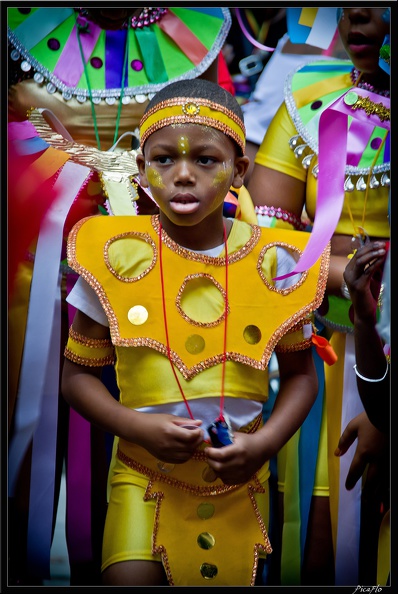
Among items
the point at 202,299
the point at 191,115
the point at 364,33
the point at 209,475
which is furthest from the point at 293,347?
the point at 364,33

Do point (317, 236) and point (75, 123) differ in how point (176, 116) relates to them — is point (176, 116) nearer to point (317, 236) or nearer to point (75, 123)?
point (317, 236)

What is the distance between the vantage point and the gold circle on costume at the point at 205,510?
2.27 meters

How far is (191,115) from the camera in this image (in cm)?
220

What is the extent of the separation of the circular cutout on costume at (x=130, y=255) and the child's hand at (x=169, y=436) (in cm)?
33

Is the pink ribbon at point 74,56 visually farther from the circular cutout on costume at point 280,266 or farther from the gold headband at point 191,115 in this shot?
the circular cutout on costume at point 280,266

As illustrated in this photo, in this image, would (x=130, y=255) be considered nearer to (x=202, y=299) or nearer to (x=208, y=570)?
(x=202, y=299)

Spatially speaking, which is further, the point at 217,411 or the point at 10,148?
the point at 10,148

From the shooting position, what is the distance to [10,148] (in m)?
2.57

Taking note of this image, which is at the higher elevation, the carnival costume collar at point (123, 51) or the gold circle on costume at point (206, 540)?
the carnival costume collar at point (123, 51)

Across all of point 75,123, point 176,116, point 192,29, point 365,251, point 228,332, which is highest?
point 192,29

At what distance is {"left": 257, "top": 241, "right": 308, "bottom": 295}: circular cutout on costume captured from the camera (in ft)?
7.63

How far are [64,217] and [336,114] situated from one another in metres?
0.75

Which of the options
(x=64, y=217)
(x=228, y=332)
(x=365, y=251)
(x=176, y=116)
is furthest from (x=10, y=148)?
(x=365, y=251)

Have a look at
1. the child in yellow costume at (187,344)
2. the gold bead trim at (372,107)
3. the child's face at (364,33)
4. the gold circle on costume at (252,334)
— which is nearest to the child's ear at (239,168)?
the child in yellow costume at (187,344)
